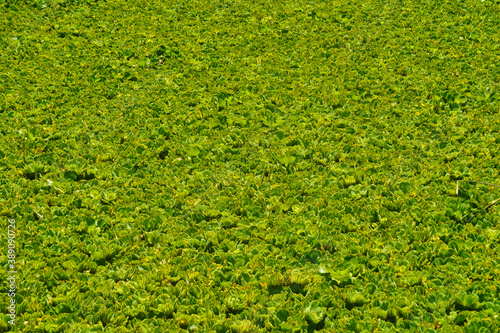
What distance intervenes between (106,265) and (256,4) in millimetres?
5224

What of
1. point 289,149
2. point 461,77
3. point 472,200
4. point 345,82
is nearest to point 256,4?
point 345,82

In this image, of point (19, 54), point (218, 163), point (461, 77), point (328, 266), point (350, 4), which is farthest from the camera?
point (350, 4)

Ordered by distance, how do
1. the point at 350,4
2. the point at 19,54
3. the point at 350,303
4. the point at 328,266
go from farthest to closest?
1. the point at 350,4
2. the point at 19,54
3. the point at 328,266
4. the point at 350,303

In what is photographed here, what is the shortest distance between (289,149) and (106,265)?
1.69m

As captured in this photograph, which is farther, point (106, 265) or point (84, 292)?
point (106, 265)

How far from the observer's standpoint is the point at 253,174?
3.81 metres

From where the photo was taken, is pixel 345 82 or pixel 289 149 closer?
pixel 289 149

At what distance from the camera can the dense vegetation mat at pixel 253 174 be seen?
2.72 m

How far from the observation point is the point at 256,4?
7320mm

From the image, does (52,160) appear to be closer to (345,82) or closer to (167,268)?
(167,268)

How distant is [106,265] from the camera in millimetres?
3004

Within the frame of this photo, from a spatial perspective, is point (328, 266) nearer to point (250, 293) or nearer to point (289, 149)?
point (250, 293)

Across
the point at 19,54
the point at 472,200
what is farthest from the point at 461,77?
the point at 19,54

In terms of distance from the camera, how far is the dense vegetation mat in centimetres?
272
